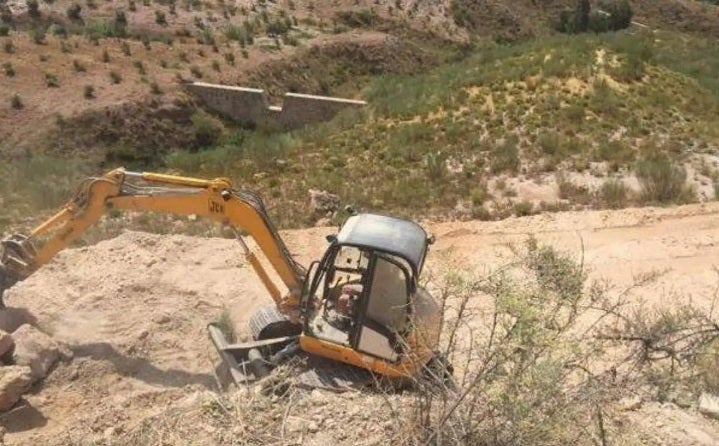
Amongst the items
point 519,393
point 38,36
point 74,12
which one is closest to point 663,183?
point 519,393

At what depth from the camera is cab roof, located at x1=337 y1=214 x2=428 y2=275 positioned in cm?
805

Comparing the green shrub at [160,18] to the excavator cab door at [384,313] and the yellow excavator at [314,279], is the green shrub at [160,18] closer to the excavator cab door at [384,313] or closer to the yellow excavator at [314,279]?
the yellow excavator at [314,279]

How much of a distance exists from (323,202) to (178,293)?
6.00 m

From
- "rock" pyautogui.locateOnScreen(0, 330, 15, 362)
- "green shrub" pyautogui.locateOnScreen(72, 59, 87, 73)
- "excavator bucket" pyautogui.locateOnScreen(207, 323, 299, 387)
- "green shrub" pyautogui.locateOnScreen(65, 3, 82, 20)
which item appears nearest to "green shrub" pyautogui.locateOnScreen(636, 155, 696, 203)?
"excavator bucket" pyautogui.locateOnScreen(207, 323, 299, 387)

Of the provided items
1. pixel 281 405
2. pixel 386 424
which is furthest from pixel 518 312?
pixel 281 405

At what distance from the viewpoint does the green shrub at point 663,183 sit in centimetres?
1752

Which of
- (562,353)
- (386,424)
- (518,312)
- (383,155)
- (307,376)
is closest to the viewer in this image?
(518,312)

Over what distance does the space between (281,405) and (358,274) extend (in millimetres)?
2318

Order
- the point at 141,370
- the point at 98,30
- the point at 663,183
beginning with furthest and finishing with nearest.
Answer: the point at 98,30 → the point at 663,183 → the point at 141,370

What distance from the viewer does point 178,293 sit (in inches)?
459

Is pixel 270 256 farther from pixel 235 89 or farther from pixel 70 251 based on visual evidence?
pixel 235 89

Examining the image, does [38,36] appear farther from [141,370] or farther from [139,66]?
[141,370]

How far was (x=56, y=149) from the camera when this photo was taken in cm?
2489

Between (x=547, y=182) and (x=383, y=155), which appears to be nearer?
(x=547, y=182)
